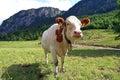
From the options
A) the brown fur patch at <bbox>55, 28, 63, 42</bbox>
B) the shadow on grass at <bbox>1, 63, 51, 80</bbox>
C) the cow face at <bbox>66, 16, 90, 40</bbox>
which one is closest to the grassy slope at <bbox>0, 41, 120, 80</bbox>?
the shadow on grass at <bbox>1, 63, 51, 80</bbox>

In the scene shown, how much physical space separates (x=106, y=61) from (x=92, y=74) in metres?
5.69

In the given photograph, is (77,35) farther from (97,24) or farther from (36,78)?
(97,24)

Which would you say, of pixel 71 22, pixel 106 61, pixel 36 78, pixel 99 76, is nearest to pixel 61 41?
pixel 71 22

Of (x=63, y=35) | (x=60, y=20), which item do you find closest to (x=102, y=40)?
(x=63, y=35)

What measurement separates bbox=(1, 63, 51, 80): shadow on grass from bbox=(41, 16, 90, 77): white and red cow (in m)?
1.23

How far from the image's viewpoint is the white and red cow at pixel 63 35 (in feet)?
48.1

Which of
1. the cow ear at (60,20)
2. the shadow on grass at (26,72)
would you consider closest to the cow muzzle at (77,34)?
the cow ear at (60,20)

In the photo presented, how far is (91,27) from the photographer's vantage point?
18525 centimetres

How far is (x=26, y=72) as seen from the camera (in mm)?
17938

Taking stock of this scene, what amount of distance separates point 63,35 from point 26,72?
3.78 m

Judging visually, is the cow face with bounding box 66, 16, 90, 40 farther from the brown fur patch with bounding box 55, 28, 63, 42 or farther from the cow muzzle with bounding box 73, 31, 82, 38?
the brown fur patch with bounding box 55, 28, 63, 42

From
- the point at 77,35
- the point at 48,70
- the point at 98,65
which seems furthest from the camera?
the point at 98,65

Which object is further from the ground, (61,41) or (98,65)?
(61,41)

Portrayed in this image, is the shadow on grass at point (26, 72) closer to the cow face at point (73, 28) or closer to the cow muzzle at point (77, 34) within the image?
the cow face at point (73, 28)
